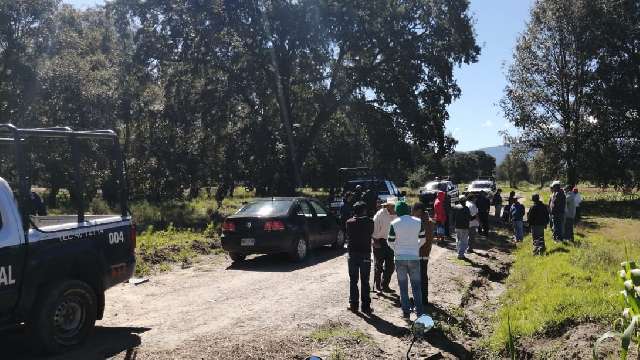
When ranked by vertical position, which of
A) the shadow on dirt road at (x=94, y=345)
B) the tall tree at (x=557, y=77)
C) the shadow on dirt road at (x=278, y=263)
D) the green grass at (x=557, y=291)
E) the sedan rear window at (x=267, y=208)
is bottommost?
the green grass at (x=557, y=291)

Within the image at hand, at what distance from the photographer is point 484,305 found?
10461mm

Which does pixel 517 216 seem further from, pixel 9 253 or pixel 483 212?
pixel 9 253

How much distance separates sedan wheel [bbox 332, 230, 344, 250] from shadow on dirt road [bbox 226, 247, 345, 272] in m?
0.38

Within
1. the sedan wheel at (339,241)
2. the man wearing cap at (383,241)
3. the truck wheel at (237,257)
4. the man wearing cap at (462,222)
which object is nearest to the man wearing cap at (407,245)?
the man wearing cap at (383,241)

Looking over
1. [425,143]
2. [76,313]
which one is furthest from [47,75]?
[76,313]

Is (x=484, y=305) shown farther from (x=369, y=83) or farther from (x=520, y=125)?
(x=520, y=125)

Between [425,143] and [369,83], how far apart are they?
4.32m

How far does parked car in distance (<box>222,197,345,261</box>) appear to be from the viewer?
13016 millimetres

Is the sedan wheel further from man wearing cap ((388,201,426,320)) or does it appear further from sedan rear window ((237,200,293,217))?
man wearing cap ((388,201,426,320))

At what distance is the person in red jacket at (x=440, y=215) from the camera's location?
17000 millimetres

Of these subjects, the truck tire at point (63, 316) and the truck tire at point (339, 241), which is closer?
→ the truck tire at point (63, 316)

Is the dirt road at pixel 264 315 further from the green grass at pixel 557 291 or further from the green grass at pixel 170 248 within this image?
the green grass at pixel 170 248

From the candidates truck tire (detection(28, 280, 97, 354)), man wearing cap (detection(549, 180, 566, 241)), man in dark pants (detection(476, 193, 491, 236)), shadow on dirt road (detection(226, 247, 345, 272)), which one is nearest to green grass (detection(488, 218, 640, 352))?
A: man wearing cap (detection(549, 180, 566, 241))

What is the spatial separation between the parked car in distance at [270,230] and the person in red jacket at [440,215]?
4532 millimetres
